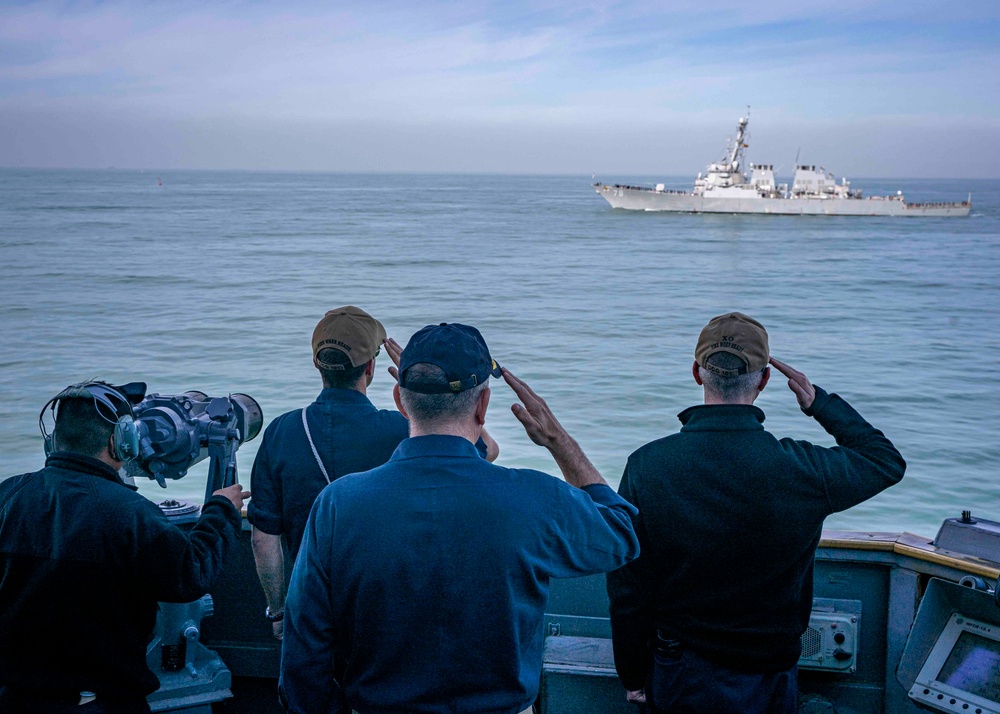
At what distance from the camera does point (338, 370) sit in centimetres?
256

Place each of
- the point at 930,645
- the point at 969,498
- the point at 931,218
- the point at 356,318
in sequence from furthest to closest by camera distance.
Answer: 1. the point at 931,218
2. the point at 969,498
3. the point at 930,645
4. the point at 356,318

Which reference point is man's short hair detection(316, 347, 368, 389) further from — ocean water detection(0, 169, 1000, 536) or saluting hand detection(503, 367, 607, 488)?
ocean water detection(0, 169, 1000, 536)

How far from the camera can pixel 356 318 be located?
2596mm

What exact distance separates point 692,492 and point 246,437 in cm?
133

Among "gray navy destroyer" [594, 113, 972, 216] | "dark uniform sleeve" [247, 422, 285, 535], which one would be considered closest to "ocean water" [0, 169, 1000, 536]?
"dark uniform sleeve" [247, 422, 285, 535]

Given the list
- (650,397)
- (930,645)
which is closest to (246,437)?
(930,645)

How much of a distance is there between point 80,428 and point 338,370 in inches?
27.4

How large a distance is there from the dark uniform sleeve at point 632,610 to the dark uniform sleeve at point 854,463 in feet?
1.50

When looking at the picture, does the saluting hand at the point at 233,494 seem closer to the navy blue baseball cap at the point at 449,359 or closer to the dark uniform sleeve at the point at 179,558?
the dark uniform sleeve at the point at 179,558

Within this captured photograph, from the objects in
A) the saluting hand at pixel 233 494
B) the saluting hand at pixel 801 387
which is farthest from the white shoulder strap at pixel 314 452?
the saluting hand at pixel 801 387

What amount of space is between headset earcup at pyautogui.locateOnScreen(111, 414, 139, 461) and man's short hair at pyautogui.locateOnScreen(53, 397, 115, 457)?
19 millimetres

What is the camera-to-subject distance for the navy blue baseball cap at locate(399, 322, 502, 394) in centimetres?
170

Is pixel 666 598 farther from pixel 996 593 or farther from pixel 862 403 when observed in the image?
pixel 862 403

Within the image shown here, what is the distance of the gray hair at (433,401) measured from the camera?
1.70 meters
